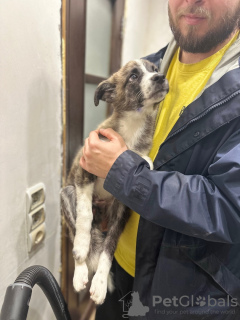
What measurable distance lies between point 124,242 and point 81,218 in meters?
0.25

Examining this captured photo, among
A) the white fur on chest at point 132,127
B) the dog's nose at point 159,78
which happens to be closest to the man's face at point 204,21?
the dog's nose at point 159,78

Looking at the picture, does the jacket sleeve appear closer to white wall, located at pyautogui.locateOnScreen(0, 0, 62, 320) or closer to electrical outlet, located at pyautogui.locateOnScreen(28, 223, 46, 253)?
white wall, located at pyautogui.locateOnScreen(0, 0, 62, 320)

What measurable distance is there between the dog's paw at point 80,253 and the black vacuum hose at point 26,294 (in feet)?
0.43

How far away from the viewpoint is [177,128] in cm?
87

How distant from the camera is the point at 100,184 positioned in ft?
4.03

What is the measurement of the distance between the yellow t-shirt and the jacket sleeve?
287 millimetres

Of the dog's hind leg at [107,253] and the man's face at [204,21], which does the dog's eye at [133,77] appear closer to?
the man's face at [204,21]

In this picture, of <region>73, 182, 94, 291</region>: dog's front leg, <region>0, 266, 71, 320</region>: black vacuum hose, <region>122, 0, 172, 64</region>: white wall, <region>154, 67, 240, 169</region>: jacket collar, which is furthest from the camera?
<region>122, 0, 172, 64</region>: white wall

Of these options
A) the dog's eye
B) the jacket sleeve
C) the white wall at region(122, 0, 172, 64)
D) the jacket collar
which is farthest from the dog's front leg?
the white wall at region(122, 0, 172, 64)

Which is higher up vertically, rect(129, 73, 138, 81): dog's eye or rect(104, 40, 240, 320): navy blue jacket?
rect(129, 73, 138, 81): dog's eye

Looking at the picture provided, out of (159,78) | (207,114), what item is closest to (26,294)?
(207,114)

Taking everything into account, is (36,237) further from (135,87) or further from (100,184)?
(135,87)

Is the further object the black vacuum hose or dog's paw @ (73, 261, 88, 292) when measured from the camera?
dog's paw @ (73, 261, 88, 292)

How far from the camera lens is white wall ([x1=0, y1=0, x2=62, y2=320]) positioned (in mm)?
919
